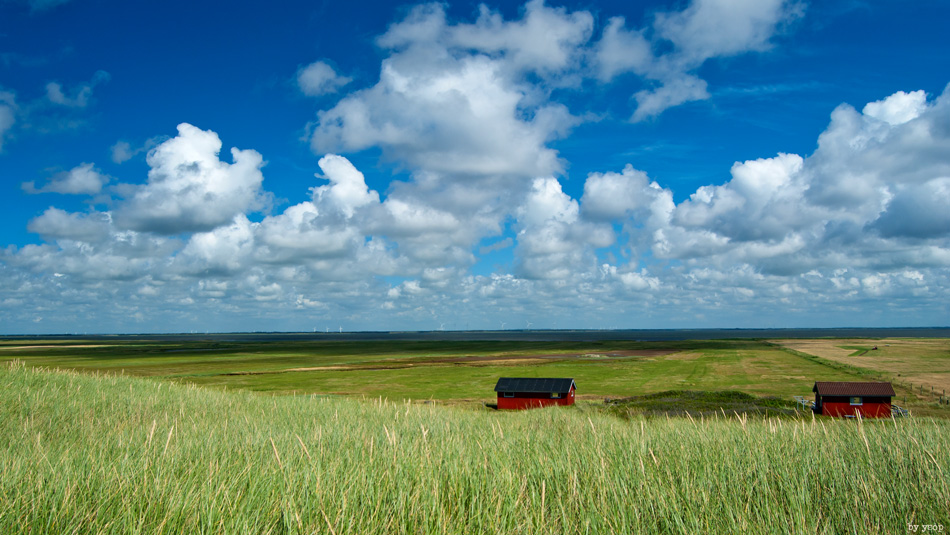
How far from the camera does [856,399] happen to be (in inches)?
1565

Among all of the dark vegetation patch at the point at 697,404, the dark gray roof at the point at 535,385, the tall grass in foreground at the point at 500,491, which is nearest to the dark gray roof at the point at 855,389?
the dark vegetation patch at the point at 697,404

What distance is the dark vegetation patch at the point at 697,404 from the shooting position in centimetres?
3616

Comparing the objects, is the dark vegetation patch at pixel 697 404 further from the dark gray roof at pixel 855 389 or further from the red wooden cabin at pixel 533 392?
the red wooden cabin at pixel 533 392

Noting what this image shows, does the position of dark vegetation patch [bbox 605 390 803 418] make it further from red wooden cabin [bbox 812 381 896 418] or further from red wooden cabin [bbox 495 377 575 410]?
red wooden cabin [bbox 495 377 575 410]

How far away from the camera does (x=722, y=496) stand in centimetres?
483

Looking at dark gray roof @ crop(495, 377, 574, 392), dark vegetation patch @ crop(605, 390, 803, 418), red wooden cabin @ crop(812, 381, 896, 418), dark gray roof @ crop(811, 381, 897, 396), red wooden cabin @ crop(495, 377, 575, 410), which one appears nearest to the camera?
dark vegetation patch @ crop(605, 390, 803, 418)

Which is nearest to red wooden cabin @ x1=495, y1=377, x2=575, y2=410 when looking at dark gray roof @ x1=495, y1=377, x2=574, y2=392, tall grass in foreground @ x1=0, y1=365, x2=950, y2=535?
dark gray roof @ x1=495, y1=377, x2=574, y2=392

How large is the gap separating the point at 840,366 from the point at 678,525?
305 feet

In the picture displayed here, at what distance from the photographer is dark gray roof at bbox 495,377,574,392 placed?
149 ft

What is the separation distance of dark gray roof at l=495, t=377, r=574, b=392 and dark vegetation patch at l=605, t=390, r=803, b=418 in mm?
3958

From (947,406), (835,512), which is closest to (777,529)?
(835,512)

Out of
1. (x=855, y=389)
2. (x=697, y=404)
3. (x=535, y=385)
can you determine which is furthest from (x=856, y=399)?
(x=535, y=385)

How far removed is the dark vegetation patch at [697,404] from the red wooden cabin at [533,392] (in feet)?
12.5

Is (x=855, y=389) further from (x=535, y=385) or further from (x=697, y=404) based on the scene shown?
(x=535, y=385)
